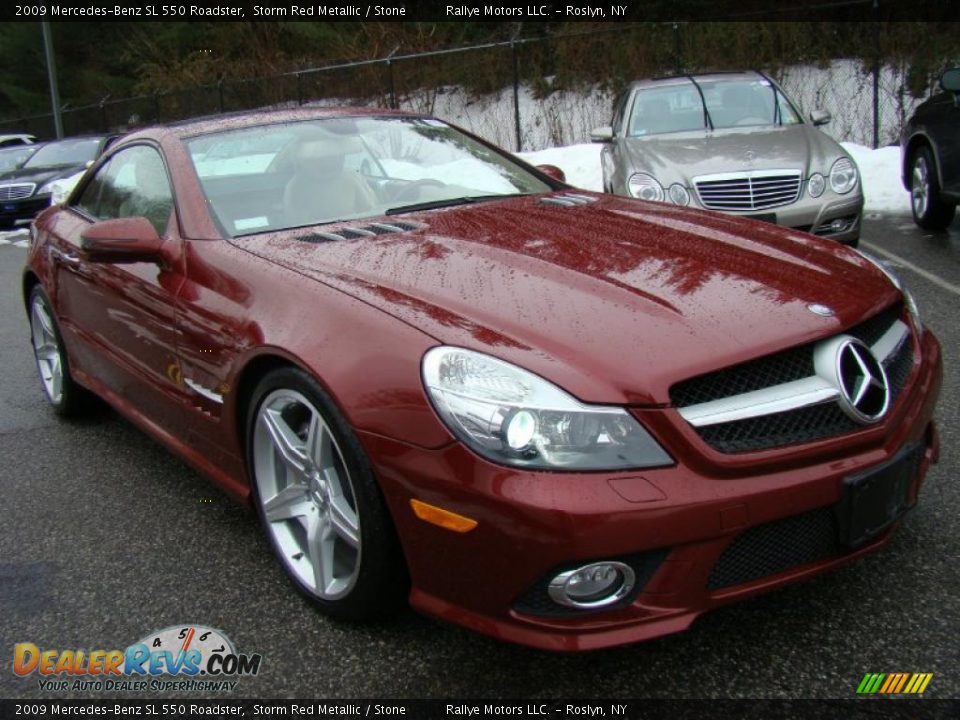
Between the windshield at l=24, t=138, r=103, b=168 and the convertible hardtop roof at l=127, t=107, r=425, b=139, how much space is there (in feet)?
40.7

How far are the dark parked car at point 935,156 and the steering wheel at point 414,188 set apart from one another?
512 centimetres

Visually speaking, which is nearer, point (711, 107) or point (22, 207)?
point (711, 107)

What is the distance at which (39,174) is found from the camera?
1454 cm

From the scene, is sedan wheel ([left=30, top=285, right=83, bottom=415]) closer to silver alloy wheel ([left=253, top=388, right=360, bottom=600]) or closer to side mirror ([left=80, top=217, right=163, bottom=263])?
side mirror ([left=80, top=217, right=163, bottom=263])

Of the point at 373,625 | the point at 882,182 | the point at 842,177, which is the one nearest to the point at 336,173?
the point at 373,625

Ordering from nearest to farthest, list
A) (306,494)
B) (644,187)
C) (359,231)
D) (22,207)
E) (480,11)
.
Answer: (306,494) < (359,231) < (644,187) < (22,207) < (480,11)

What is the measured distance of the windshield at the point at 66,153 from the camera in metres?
15.2

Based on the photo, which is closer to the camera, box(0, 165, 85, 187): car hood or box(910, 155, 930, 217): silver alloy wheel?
box(910, 155, 930, 217): silver alloy wheel

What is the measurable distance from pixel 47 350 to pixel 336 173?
2.16 metres

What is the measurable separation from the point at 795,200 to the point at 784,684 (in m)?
A: 4.72

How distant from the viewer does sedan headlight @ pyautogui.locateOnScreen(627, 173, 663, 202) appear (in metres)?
6.56

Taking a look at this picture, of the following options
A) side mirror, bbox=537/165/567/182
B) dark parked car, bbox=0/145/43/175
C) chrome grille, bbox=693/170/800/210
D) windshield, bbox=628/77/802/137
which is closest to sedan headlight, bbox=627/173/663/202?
chrome grille, bbox=693/170/800/210

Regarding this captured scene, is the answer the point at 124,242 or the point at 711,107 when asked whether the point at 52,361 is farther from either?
the point at 711,107

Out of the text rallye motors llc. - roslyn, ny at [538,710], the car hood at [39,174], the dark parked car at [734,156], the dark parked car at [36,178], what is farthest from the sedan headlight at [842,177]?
the car hood at [39,174]
